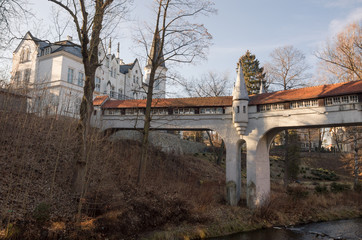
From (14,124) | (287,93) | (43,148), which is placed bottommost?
(43,148)

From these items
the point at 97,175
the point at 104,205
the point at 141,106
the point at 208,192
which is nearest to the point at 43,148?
the point at 97,175

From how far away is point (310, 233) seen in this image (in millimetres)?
13906

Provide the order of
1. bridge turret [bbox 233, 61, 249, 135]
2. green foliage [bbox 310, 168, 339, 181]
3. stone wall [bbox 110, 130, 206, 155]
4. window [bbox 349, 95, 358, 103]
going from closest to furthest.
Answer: window [bbox 349, 95, 358, 103] < bridge turret [bbox 233, 61, 249, 135] < stone wall [bbox 110, 130, 206, 155] < green foliage [bbox 310, 168, 339, 181]

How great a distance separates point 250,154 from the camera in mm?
16656

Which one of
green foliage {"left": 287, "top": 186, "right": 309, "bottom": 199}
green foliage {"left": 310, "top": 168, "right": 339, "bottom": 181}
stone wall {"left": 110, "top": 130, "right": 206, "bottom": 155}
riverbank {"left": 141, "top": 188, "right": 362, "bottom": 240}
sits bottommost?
riverbank {"left": 141, "top": 188, "right": 362, "bottom": 240}

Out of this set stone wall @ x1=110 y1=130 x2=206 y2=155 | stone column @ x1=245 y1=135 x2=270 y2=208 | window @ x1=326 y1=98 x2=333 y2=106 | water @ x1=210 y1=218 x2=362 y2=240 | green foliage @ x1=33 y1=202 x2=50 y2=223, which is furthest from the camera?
stone wall @ x1=110 y1=130 x2=206 y2=155

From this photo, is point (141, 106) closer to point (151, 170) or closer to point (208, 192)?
point (151, 170)

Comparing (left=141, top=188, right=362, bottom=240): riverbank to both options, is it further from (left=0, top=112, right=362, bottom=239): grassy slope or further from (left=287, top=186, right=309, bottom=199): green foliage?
(left=287, top=186, right=309, bottom=199): green foliage

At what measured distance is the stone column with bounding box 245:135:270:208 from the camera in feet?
53.5

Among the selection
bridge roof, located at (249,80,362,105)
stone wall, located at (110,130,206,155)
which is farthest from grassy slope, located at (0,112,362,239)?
bridge roof, located at (249,80,362,105)

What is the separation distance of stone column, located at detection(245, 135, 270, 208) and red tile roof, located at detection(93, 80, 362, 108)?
8.51 ft

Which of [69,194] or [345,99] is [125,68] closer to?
[69,194]

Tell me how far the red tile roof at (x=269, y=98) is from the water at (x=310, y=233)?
720 cm

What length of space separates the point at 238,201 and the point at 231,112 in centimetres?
576
